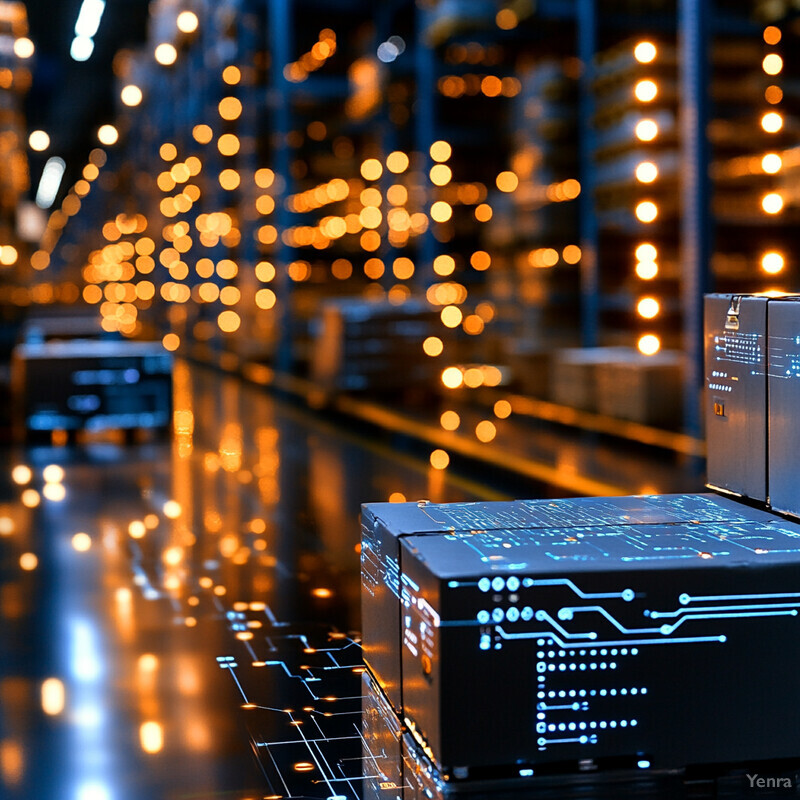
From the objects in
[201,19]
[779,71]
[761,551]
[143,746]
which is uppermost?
[201,19]

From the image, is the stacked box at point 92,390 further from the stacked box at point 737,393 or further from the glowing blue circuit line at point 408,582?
the glowing blue circuit line at point 408,582

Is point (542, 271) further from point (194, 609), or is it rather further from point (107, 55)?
point (107, 55)

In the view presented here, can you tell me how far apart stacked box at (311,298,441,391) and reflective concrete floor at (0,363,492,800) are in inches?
107

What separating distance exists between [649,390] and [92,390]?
5050mm

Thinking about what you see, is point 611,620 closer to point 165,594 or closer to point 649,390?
point 165,594

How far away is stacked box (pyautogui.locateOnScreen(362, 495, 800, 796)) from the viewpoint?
302 centimetres

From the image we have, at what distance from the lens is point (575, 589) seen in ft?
10.0

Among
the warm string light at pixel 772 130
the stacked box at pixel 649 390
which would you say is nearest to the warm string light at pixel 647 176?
the stacked box at pixel 649 390

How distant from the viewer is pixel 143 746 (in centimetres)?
372

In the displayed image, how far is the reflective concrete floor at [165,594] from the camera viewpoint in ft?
11.9

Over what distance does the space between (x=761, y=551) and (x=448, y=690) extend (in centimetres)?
83

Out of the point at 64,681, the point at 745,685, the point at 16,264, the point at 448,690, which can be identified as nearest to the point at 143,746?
the point at 64,681

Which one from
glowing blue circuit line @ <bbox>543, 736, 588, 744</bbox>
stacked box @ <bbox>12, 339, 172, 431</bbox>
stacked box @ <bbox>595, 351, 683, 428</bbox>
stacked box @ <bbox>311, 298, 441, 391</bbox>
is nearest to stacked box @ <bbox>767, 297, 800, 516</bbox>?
glowing blue circuit line @ <bbox>543, 736, 588, 744</bbox>

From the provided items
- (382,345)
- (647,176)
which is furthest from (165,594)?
(382,345)
